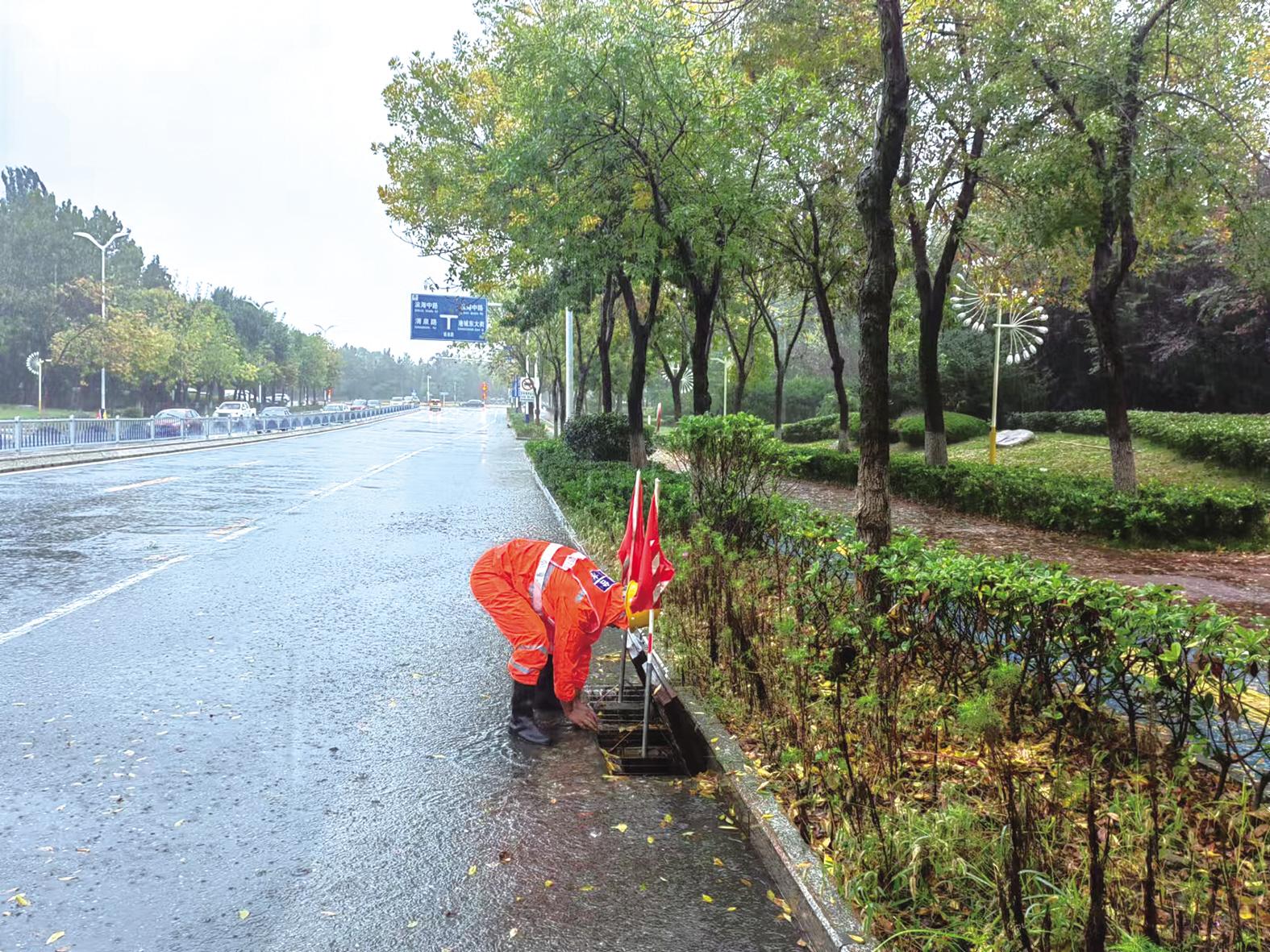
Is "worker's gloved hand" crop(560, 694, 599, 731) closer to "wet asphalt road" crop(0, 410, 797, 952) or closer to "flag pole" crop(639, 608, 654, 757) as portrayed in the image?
"wet asphalt road" crop(0, 410, 797, 952)

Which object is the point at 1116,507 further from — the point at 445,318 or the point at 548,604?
the point at 445,318

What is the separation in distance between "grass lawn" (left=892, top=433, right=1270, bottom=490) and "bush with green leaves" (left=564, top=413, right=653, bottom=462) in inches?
275

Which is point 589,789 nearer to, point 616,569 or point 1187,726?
point 1187,726

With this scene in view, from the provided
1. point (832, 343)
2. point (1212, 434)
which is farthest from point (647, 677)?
point (832, 343)

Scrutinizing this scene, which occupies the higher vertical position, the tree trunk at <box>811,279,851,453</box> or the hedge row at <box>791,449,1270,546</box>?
the tree trunk at <box>811,279,851,453</box>

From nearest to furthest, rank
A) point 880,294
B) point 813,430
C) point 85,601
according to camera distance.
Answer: point 880,294, point 85,601, point 813,430

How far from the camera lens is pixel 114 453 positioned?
25.9 m

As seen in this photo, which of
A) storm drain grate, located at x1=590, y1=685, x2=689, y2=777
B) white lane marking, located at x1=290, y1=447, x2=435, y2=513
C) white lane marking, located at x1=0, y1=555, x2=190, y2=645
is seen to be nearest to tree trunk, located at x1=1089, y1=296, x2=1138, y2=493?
storm drain grate, located at x1=590, y1=685, x2=689, y2=777

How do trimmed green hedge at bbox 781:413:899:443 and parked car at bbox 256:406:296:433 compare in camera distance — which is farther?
parked car at bbox 256:406:296:433

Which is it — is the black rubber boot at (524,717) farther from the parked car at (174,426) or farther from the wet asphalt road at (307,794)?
the parked car at (174,426)

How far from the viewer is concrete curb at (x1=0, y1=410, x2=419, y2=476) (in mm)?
20531

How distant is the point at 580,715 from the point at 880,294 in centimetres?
298

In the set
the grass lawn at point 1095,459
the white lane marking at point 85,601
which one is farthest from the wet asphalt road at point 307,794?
the grass lawn at point 1095,459

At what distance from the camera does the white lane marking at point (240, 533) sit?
11.1m
